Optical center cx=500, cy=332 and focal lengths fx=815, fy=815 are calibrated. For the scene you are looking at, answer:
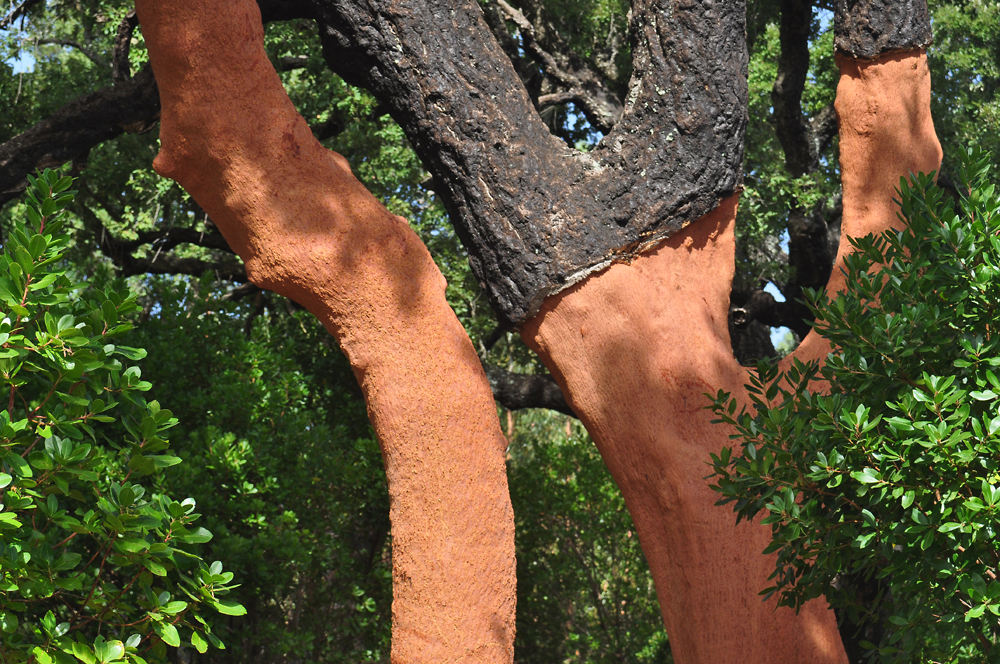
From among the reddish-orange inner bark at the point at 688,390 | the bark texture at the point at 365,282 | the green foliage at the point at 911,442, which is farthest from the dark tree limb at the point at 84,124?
the green foliage at the point at 911,442

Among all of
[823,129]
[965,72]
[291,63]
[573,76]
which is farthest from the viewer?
[965,72]

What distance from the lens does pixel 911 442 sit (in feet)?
7.70

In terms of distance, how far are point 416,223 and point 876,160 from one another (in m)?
6.09

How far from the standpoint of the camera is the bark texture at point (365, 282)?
12.0ft

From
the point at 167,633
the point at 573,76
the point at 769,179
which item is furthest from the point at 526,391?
the point at 167,633

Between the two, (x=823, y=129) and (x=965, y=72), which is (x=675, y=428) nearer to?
(x=823, y=129)

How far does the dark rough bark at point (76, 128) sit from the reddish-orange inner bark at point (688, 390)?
3356 millimetres

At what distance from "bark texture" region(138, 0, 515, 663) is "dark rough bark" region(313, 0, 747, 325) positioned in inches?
15.3

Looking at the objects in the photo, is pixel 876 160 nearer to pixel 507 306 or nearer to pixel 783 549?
pixel 507 306

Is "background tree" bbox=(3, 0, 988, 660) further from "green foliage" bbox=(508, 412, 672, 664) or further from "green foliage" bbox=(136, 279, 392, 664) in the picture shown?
"green foliage" bbox=(136, 279, 392, 664)

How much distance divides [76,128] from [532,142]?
131 inches

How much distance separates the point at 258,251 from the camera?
386cm

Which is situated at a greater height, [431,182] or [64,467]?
[431,182]

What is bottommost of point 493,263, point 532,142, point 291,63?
point 493,263
